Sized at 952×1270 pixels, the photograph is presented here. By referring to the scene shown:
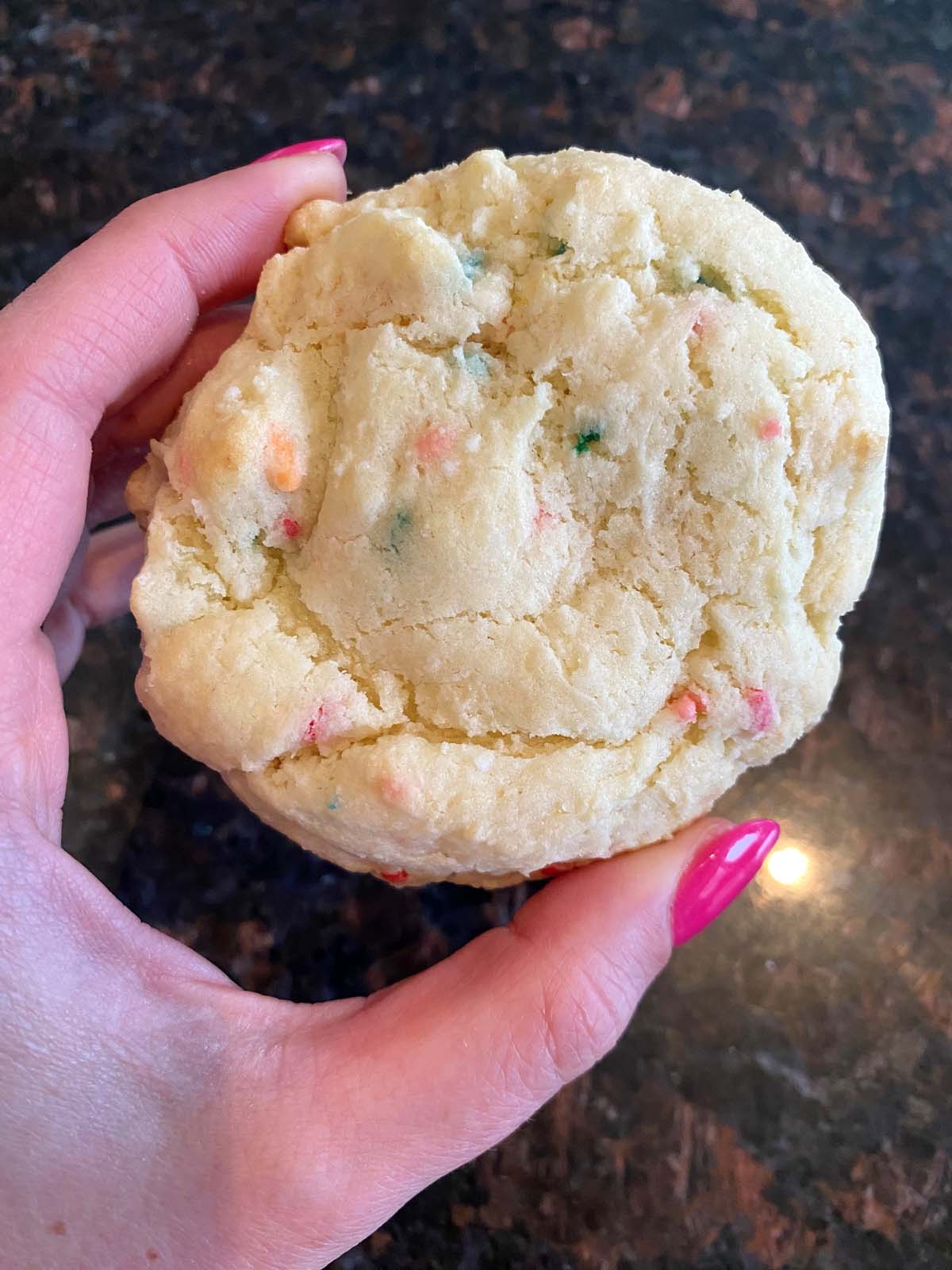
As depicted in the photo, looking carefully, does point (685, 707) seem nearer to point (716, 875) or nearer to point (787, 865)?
point (716, 875)

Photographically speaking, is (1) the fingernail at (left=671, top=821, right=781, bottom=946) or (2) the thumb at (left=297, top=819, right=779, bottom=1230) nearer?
(2) the thumb at (left=297, top=819, right=779, bottom=1230)

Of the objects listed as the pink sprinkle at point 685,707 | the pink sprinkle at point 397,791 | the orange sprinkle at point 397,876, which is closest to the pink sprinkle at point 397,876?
the orange sprinkle at point 397,876

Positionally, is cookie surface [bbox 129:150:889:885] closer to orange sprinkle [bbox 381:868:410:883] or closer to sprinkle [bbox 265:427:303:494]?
sprinkle [bbox 265:427:303:494]

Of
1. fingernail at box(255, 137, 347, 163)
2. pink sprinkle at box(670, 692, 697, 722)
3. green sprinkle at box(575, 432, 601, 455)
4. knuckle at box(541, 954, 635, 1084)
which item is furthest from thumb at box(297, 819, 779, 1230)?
fingernail at box(255, 137, 347, 163)

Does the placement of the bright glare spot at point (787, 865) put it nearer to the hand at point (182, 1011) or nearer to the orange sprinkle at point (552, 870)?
the hand at point (182, 1011)

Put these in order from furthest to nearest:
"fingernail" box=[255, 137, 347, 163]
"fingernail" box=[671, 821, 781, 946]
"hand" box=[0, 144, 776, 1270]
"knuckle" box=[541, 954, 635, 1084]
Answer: "fingernail" box=[255, 137, 347, 163] → "fingernail" box=[671, 821, 781, 946] → "knuckle" box=[541, 954, 635, 1084] → "hand" box=[0, 144, 776, 1270]

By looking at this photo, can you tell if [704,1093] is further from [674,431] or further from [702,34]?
[702,34]
